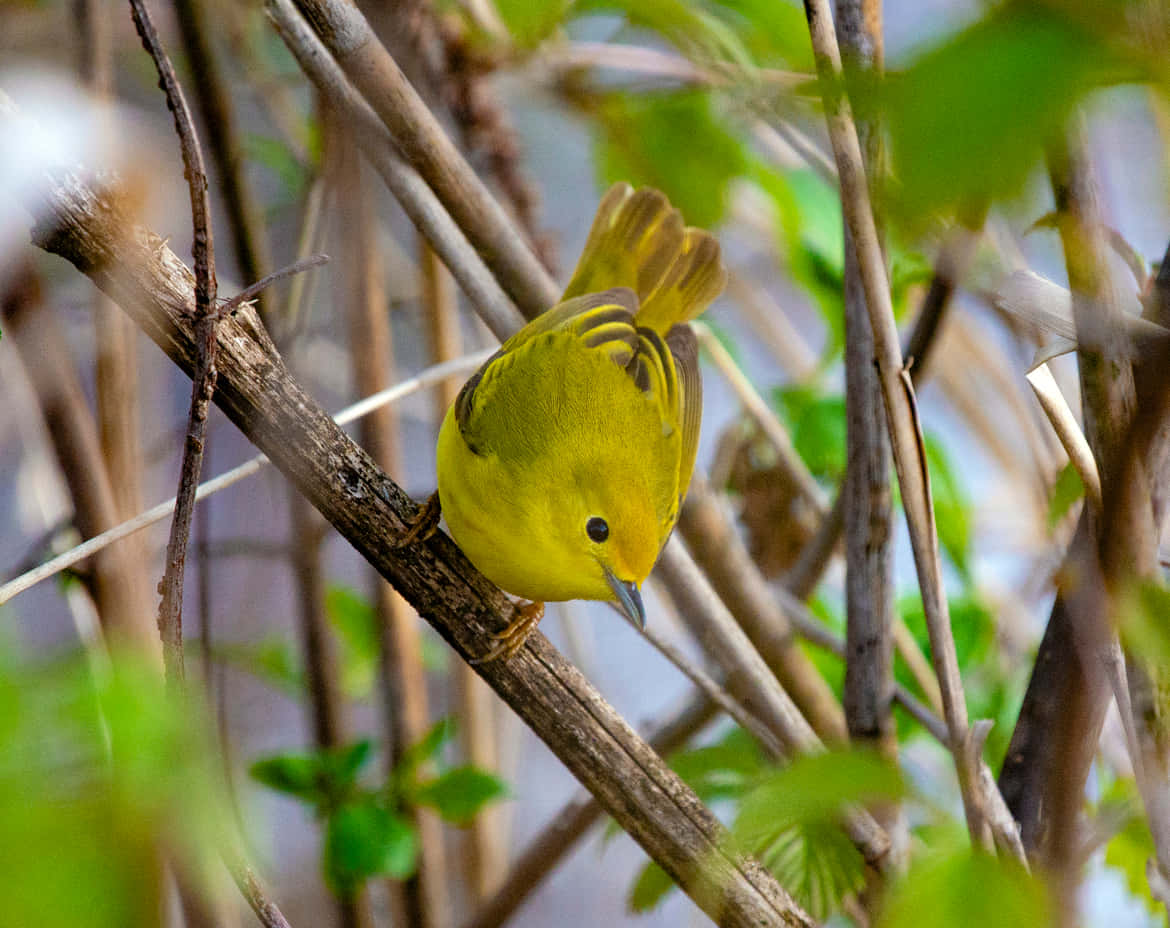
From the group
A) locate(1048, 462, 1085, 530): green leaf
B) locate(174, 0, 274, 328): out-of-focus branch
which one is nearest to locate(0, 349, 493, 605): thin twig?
locate(174, 0, 274, 328): out-of-focus branch

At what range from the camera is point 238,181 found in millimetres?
1838

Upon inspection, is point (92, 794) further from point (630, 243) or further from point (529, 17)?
point (630, 243)

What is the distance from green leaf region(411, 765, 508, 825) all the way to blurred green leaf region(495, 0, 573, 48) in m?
1.07

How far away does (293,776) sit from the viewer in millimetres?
1585

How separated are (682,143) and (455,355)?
64 centimetres

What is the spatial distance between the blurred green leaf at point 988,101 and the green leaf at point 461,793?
1.34m

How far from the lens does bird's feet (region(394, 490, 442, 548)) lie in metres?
1.18

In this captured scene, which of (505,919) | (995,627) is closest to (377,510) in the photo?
(505,919)

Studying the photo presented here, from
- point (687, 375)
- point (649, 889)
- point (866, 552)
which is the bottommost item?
point (649, 889)

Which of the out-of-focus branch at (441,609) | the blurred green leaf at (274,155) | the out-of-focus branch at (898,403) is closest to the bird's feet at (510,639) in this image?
the out-of-focus branch at (441,609)

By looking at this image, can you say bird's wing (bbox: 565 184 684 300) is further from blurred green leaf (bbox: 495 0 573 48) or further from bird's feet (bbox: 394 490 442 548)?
bird's feet (bbox: 394 490 442 548)

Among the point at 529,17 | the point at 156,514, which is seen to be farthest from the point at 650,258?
the point at 156,514

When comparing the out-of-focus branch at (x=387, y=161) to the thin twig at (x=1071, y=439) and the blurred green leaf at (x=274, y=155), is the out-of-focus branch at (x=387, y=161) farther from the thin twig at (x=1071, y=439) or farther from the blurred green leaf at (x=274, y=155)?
the blurred green leaf at (x=274, y=155)

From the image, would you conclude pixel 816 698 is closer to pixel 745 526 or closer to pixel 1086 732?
pixel 745 526
